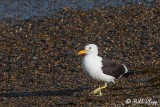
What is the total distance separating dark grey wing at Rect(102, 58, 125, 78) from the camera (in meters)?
12.4

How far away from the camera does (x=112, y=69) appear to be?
12.6 metres

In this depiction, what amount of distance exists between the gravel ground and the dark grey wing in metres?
0.36

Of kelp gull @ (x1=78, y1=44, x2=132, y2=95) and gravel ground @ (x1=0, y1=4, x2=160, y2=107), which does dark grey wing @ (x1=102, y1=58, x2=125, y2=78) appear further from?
gravel ground @ (x1=0, y1=4, x2=160, y2=107)

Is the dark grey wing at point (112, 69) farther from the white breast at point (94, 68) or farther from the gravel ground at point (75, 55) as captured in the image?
the gravel ground at point (75, 55)

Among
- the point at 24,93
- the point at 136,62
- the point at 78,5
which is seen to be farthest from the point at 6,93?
the point at 78,5

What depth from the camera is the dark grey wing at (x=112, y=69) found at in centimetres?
1243

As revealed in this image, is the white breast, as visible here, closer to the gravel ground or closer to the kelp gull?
the kelp gull

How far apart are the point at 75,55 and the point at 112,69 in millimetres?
3910

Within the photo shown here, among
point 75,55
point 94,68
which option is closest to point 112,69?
point 94,68

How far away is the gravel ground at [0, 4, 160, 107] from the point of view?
480 inches

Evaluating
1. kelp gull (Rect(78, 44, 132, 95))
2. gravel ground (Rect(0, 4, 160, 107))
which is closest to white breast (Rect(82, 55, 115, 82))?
kelp gull (Rect(78, 44, 132, 95))

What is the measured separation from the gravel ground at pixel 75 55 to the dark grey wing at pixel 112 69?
0.36 metres

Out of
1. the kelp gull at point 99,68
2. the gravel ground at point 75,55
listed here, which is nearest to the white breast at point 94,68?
the kelp gull at point 99,68

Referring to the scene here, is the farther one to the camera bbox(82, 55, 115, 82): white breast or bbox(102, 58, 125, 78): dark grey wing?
bbox(102, 58, 125, 78): dark grey wing
